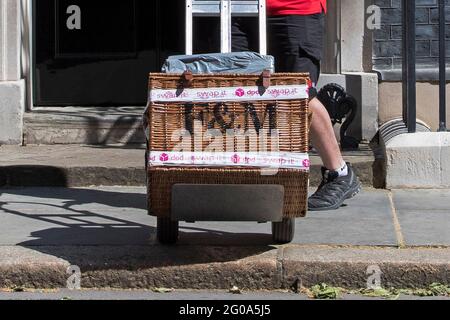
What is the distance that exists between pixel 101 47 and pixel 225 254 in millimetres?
4147

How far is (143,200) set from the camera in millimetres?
6855

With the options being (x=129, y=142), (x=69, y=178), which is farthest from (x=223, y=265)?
(x=129, y=142)

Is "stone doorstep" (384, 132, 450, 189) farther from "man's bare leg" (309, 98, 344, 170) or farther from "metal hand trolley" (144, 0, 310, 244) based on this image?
"metal hand trolley" (144, 0, 310, 244)

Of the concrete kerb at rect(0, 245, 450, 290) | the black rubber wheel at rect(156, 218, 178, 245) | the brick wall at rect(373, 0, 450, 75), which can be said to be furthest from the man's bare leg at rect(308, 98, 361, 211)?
the brick wall at rect(373, 0, 450, 75)

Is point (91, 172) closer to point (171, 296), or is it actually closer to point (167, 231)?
point (167, 231)

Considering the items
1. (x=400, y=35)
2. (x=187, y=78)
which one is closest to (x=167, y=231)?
(x=187, y=78)

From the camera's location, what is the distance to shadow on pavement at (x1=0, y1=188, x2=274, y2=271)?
5277 millimetres

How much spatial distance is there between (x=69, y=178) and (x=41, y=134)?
1202 millimetres

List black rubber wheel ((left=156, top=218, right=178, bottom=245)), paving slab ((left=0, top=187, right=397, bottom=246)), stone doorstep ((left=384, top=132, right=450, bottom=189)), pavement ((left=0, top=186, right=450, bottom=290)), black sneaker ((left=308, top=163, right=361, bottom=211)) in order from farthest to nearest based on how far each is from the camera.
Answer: stone doorstep ((left=384, top=132, right=450, bottom=189))
black sneaker ((left=308, top=163, right=361, bottom=211))
paving slab ((left=0, top=187, right=397, bottom=246))
black rubber wheel ((left=156, top=218, right=178, bottom=245))
pavement ((left=0, top=186, right=450, bottom=290))

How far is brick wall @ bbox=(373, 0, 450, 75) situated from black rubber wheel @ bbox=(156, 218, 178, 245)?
3483 millimetres

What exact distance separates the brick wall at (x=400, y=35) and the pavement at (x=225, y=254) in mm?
2397

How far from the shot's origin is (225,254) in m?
5.32
